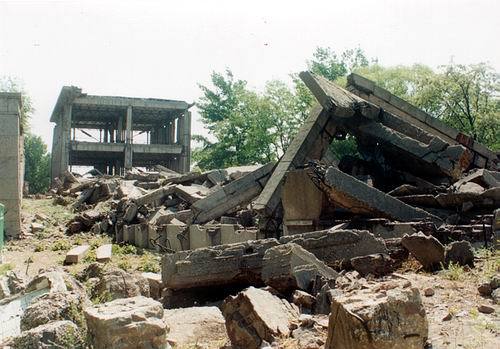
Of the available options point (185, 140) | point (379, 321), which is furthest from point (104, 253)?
point (185, 140)

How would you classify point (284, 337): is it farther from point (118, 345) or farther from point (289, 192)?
point (289, 192)

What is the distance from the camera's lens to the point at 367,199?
25.0ft

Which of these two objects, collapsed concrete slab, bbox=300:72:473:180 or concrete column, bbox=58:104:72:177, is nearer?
collapsed concrete slab, bbox=300:72:473:180

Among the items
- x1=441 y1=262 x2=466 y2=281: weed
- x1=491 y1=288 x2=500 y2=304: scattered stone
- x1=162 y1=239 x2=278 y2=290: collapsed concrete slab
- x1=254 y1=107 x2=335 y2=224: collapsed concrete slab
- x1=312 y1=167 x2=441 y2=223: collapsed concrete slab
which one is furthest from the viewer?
x1=254 y1=107 x2=335 y2=224: collapsed concrete slab

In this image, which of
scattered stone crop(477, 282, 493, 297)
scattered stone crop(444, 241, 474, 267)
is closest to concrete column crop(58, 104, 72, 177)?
scattered stone crop(444, 241, 474, 267)

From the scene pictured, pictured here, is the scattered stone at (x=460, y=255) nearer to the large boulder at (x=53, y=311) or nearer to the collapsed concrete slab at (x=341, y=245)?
the collapsed concrete slab at (x=341, y=245)

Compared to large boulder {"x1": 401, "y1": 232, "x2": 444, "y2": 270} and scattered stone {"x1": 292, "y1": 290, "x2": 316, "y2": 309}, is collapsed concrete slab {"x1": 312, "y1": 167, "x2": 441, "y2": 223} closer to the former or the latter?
large boulder {"x1": 401, "y1": 232, "x2": 444, "y2": 270}

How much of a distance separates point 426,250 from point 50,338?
396cm

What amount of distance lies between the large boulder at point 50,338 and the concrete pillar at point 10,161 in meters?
9.96

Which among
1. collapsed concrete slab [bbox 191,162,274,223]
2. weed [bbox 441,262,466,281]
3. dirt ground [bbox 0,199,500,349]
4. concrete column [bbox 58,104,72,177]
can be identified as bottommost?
dirt ground [bbox 0,199,500,349]

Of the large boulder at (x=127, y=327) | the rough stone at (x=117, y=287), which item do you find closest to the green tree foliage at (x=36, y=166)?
the rough stone at (x=117, y=287)

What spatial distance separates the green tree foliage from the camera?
39284mm

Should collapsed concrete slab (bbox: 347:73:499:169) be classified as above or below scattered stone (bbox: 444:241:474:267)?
above

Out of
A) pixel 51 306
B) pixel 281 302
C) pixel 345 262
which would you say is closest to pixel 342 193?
pixel 345 262
